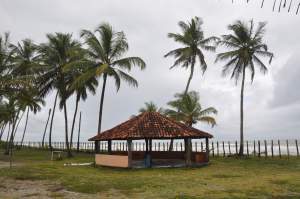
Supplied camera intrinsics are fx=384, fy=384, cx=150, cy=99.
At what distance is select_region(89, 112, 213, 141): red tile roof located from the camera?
2488cm

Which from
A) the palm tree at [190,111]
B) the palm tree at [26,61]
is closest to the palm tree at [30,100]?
the palm tree at [26,61]

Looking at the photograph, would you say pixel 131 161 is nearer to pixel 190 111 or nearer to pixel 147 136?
pixel 147 136

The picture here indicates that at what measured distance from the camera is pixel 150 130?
84.3 feet

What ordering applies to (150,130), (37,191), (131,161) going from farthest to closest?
(150,130), (131,161), (37,191)

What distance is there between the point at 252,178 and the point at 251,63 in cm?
1768

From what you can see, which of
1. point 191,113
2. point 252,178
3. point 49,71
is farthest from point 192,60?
point 252,178

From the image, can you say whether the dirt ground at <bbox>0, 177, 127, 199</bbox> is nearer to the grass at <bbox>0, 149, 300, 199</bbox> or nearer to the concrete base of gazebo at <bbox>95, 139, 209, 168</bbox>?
the grass at <bbox>0, 149, 300, 199</bbox>

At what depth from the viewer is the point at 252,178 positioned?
63.0ft

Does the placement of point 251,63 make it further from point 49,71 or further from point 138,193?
point 138,193

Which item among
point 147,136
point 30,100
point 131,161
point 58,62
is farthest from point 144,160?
point 58,62

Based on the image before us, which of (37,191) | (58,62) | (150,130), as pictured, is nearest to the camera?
(37,191)

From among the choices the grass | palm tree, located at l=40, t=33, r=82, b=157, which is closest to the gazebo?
the grass

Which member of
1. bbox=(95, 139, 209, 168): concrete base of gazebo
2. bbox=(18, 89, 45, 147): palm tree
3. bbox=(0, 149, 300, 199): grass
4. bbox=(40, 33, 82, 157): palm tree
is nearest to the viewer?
bbox=(0, 149, 300, 199): grass

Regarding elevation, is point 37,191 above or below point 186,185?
below
